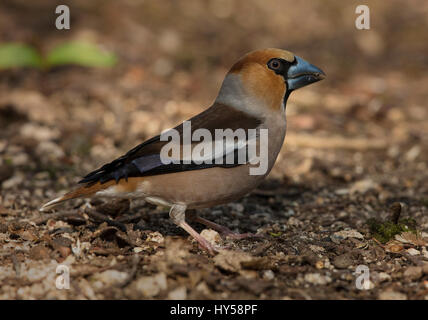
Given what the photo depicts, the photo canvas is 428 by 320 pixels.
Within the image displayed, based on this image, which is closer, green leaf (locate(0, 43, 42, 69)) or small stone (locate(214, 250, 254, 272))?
small stone (locate(214, 250, 254, 272))

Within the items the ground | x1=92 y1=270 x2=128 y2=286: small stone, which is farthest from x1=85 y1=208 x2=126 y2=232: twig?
x1=92 y1=270 x2=128 y2=286: small stone

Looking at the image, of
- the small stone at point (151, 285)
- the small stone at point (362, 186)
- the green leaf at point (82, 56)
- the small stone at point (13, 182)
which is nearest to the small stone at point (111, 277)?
the small stone at point (151, 285)

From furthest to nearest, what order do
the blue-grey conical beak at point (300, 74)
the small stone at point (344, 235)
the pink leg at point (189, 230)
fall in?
the blue-grey conical beak at point (300, 74), the small stone at point (344, 235), the pink leg at point (189, 230)

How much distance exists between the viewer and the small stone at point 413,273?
3562mm

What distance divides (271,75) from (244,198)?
1.42 meters

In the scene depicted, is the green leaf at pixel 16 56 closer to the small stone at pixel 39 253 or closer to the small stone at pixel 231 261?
the small stone at pixel 39 253

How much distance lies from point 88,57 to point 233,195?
406 cm

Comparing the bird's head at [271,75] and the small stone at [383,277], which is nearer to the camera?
the small stone at [383,277]

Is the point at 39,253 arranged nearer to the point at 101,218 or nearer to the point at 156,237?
the point at 101,218

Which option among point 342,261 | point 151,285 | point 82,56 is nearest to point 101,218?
point 151,285

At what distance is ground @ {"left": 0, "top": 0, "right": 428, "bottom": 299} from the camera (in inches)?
137

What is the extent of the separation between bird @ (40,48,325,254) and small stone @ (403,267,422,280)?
1151 mm

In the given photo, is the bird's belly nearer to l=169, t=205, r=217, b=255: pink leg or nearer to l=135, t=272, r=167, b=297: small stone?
l=169, t=205, r=217, b=255: pink leg

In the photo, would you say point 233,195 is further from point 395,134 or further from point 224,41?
point 224,41
